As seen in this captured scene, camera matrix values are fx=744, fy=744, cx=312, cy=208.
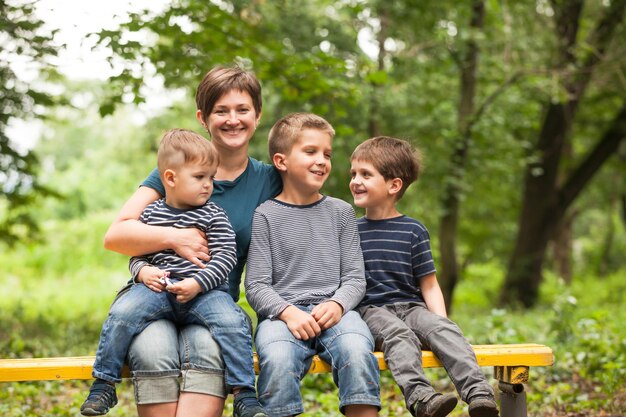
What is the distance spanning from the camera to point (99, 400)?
2844 mm

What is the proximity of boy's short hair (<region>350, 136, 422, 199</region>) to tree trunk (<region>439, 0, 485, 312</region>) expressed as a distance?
5.44 metres

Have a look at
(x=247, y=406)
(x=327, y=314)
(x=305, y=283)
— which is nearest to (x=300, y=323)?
(x=327, y=314)

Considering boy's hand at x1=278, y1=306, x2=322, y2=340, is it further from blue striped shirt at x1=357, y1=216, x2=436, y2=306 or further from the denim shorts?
blue striped shirt at x1=357, y1=216, x2=436, y2=306

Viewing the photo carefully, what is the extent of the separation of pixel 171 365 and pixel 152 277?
373 mm

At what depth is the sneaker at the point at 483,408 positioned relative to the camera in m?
2.97

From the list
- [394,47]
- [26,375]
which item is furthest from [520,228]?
[26,375]

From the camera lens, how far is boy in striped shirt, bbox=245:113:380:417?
9.88 ft

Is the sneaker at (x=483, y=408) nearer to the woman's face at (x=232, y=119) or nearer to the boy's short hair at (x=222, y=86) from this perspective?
the woman's face at (x=232, y=119)

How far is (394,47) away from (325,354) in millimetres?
7278

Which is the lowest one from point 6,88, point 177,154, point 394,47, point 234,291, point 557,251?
point 557,251

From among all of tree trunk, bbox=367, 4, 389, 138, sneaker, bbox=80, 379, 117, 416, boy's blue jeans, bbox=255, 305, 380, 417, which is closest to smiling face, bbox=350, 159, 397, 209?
boy's blue jeans, bbox=255, 305, 380, 417

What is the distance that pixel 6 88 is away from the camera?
682cm

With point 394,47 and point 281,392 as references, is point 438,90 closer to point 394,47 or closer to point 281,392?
point 394,47

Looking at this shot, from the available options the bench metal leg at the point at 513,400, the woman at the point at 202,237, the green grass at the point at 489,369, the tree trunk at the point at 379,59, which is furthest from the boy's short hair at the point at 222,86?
the tree trunk at the point at 379,59
